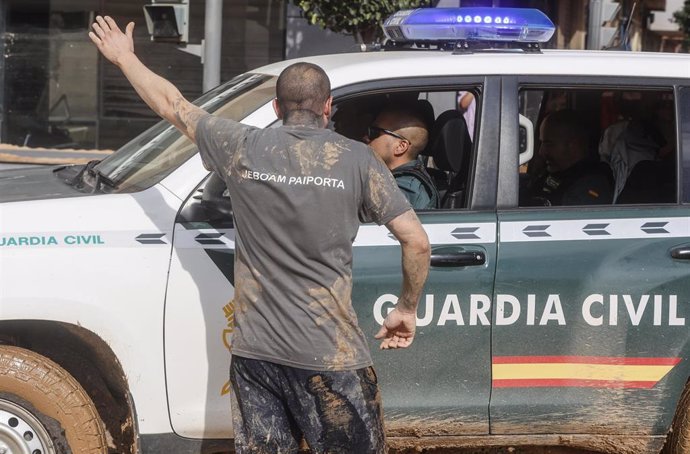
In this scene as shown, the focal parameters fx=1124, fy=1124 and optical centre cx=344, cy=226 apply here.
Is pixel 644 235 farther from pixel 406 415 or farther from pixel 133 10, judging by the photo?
pixel 133 10

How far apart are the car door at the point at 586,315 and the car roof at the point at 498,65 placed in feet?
0.42

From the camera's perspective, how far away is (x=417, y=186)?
452cm

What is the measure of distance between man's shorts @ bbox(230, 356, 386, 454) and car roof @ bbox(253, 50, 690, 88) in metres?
1.25

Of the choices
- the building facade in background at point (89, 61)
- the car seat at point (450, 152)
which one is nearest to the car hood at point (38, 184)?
the car seat at point (450, 152)

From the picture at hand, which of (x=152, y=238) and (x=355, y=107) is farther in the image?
(x=355, y=107)

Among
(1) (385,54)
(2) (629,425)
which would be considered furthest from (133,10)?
(2) (629,425)

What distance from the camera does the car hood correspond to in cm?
430

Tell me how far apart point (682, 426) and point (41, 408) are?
246 cm

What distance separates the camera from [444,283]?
4.21 m

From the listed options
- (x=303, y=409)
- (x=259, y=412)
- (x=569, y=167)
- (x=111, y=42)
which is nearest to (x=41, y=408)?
(x=259, y=412)

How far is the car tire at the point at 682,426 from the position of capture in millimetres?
4422

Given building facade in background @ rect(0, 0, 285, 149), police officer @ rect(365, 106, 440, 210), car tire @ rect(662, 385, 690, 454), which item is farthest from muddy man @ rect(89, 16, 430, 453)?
building facade in background @ rect(0, 0, 285, 149)

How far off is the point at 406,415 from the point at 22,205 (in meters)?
1.63

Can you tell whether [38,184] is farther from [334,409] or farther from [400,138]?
[334,409]
